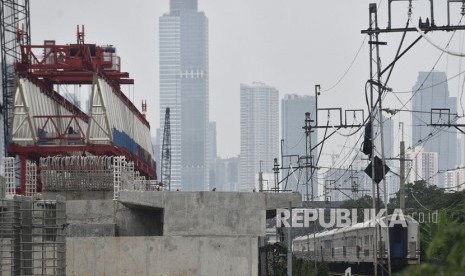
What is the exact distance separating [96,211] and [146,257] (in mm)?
3225

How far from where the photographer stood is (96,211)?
4172 centimetres

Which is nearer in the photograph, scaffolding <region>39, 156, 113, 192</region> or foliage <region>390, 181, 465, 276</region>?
foliage <region>390, 181, 465, 276</region>

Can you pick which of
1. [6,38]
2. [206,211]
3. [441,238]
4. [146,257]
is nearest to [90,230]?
[146,257]

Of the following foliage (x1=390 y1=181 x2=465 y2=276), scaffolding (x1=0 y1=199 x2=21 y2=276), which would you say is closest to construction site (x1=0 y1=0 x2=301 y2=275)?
scaffolding (x1=0 y1=199 x2=21 y2=276)

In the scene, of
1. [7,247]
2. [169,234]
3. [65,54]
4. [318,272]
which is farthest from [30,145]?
[7,247]

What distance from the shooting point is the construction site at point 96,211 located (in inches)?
1270

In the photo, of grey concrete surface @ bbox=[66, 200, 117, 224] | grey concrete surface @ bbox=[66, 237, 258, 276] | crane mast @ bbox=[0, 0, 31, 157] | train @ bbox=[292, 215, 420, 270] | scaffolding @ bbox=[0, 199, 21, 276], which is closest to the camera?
scaffolding @ bbox=[0, 199, 21, 276]

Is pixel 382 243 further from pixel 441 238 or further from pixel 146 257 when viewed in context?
pixel 441 238

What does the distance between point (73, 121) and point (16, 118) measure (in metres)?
10.4

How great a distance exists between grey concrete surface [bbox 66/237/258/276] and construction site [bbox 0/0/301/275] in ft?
0.11

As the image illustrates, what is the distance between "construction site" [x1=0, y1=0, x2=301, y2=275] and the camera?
32.2 m

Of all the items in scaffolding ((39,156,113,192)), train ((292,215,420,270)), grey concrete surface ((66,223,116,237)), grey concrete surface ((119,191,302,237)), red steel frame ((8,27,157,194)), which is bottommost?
train ((292,215,420,270))

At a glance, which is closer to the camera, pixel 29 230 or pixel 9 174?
pixel 29 230

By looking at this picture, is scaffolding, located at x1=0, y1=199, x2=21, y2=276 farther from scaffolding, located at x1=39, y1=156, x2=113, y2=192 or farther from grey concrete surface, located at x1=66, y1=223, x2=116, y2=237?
scaffolding, located at x1=39, y1=156, x2=113, y2=192
